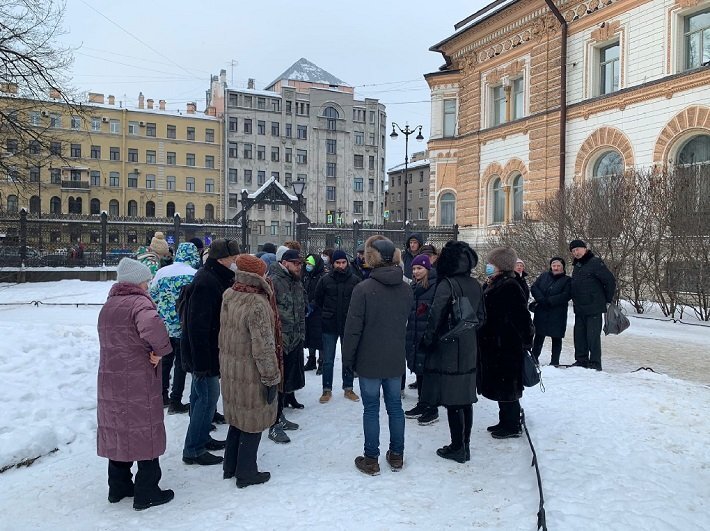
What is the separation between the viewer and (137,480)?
13.6 ft

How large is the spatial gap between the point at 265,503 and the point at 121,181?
6573 cm

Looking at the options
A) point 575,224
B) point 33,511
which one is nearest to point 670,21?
point 575,224

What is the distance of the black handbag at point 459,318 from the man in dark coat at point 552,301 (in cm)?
383

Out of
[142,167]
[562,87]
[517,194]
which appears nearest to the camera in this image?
[562,87]

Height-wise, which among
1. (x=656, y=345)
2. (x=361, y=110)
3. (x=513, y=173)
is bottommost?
(x=656, y=345)

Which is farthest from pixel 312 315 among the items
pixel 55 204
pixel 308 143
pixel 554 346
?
pixel 308 143

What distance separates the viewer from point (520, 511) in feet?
13.3

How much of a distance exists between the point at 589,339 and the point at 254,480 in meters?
5.58

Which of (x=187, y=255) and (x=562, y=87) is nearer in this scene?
(x=187, y=255)

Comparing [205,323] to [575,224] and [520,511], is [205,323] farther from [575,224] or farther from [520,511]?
[575,224]

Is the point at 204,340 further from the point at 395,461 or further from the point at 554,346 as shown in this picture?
the point at 554,346

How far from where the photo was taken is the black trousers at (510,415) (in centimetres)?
554

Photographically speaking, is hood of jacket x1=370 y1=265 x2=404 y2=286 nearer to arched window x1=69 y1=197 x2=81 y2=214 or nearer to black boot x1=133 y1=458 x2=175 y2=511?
black boot x1=133 y1=458 x2=175 y2=511

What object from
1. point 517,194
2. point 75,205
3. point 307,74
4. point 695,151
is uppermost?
point 307,74
